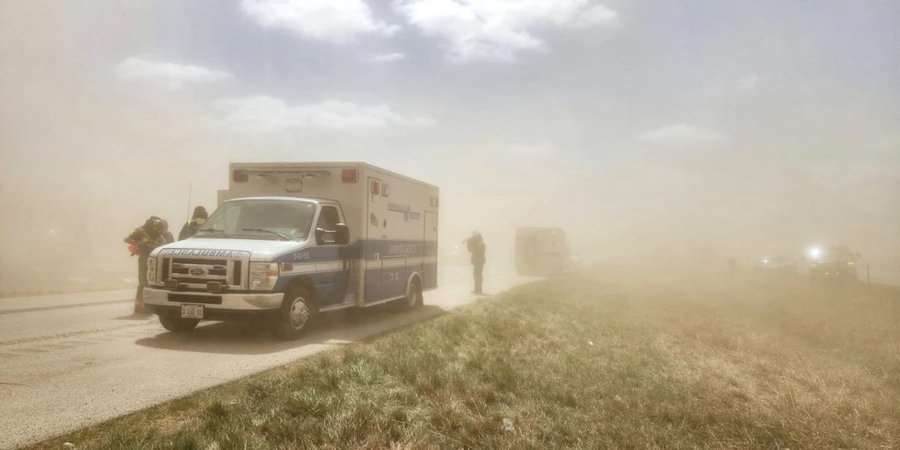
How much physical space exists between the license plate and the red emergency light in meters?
3.54

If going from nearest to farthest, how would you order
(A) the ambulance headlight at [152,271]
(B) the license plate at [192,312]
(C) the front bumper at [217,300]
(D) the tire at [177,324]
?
(C) the front bumper at [217,300] → (B) the license plate at [192,312] → (A) the ambulance headlight at [152,271] → (D) the tire at [177,324]

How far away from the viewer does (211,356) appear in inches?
313

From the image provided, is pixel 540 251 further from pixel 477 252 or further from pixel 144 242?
pixel 144 242

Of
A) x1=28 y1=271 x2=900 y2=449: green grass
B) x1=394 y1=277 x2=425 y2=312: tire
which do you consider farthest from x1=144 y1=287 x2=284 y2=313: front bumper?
x1=394 y1=277 x2=425 y2=312: tire

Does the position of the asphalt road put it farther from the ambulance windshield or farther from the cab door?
the ambulance windshield

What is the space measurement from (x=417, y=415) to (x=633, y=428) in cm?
196

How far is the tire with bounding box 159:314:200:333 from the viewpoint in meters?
9.41

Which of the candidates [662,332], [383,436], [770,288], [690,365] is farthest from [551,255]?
[383,436]

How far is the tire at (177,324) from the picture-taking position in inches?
370

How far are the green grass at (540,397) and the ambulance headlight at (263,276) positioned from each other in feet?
5.23

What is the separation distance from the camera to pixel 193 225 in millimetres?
11180

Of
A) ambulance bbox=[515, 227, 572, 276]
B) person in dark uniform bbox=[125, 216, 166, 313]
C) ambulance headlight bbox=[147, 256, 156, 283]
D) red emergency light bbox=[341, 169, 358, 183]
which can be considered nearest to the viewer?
ambulance headlight bbox=[147, 256, 156, 283]

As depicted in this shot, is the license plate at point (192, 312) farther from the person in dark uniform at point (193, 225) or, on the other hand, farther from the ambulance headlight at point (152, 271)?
the person in dark uniform at point (193, 225)

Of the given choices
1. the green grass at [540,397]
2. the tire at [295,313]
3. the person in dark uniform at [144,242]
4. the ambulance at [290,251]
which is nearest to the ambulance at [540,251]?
the ambulance at [290,251]
